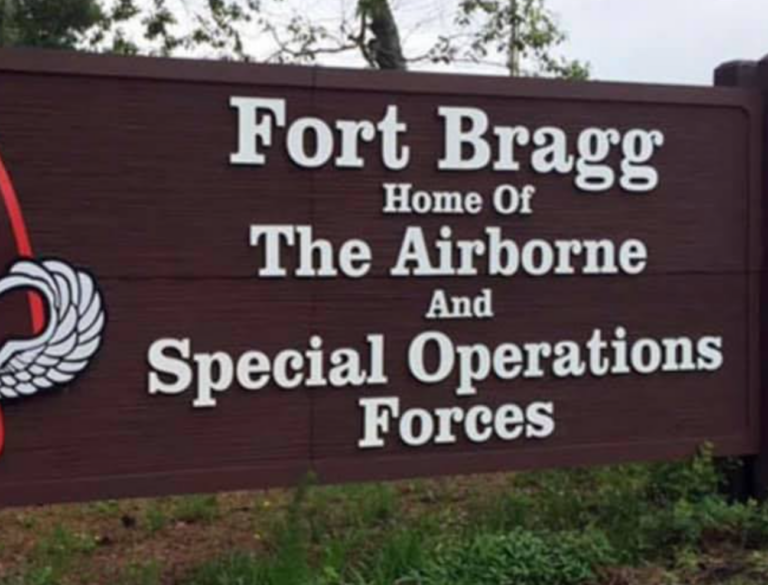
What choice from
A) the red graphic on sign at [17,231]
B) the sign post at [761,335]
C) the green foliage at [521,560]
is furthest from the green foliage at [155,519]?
the sign post at [761,335]

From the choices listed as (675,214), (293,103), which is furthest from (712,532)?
(293,103)

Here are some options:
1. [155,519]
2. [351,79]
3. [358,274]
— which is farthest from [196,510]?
[351,79]

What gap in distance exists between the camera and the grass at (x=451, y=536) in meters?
4.66

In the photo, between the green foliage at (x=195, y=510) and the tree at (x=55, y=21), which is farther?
the tree at (x=55, y=21)

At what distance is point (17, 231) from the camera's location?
14.6 ft

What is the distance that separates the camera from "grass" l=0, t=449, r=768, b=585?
4.66 m

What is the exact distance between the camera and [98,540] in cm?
542

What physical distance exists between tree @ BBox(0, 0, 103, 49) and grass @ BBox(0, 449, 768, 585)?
38.2ft

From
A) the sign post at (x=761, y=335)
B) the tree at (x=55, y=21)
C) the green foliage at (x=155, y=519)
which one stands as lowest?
the green foliage at (x=155, y=519)

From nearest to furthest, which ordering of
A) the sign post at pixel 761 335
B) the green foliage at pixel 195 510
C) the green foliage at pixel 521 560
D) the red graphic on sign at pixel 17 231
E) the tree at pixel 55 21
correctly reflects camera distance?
the red graphic on sign at pixel 17 231, the green foliage at pixel 521 560, the sign post at pixel 761 335, the green foliage at pixel 195 510, the tree at pixel 55 21

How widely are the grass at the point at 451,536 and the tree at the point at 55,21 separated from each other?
1166cm

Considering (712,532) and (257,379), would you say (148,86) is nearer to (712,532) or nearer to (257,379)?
(257,379)

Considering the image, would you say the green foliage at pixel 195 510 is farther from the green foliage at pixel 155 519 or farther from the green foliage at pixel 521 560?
the green foliage at pixel 521 560

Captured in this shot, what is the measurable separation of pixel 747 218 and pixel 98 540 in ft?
10.2
